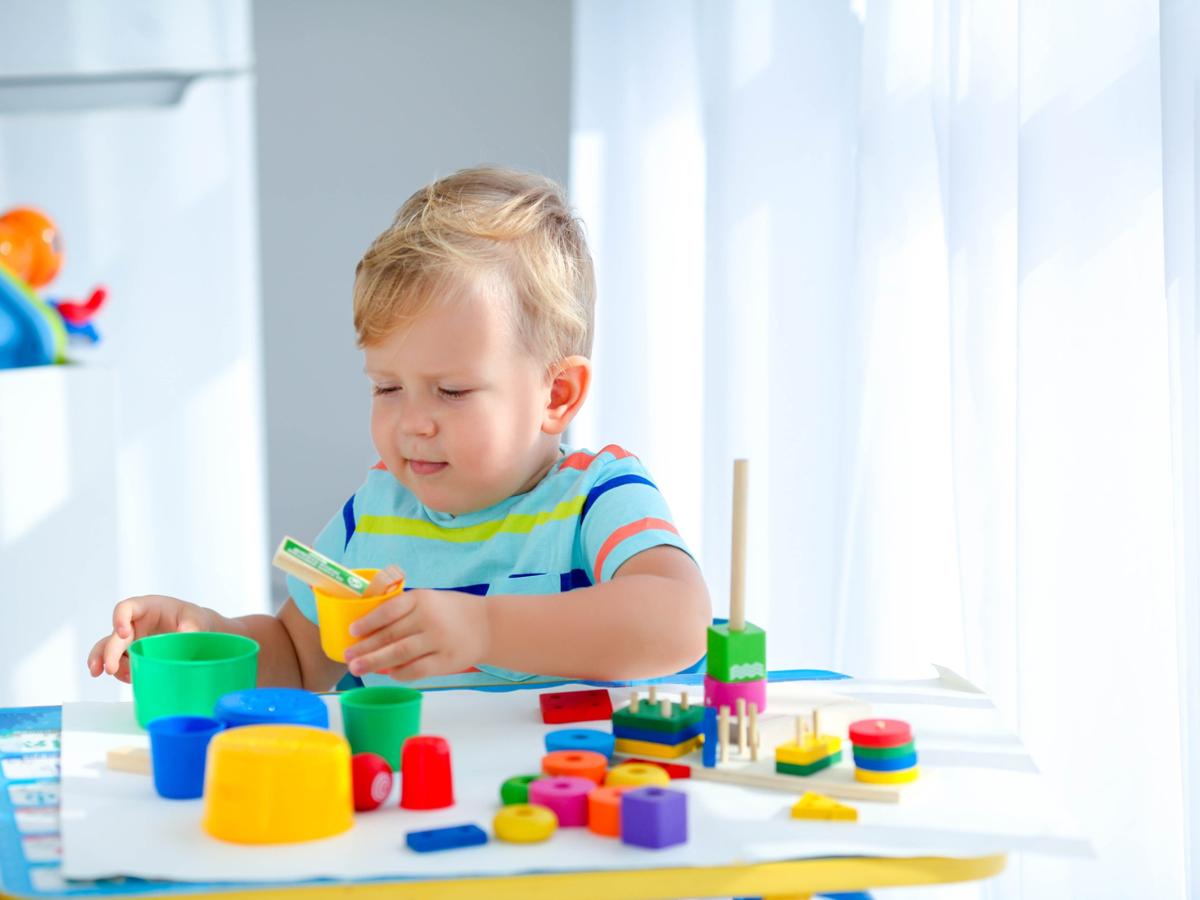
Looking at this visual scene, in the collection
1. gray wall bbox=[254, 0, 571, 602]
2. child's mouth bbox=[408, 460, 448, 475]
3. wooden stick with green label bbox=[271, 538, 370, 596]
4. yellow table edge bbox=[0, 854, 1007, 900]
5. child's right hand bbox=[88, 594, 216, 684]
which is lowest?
yellow table edge bbox=[0, 854, 1007, 900]

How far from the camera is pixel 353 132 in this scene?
3.73 meters

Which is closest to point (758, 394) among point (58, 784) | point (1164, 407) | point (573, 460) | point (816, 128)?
point (816, 128)

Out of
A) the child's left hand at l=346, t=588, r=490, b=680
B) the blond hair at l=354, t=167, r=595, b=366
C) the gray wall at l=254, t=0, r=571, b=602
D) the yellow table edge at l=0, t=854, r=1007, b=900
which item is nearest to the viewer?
the yellow table edge at l=0, t=854, r=1007, b=900

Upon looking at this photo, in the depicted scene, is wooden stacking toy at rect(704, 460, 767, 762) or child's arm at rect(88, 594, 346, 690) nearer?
wooden stacking toy at rect(704, 460, 767, 762)

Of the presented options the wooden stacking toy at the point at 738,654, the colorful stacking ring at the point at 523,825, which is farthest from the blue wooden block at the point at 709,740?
the colorful stacking ring at the point at 523,825

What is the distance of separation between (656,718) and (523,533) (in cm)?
37

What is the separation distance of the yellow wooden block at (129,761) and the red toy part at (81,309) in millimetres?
1876

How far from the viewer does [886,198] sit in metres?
1.74

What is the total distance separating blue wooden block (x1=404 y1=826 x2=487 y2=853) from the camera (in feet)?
1.94

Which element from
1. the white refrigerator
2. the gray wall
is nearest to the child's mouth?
the white refrigerator

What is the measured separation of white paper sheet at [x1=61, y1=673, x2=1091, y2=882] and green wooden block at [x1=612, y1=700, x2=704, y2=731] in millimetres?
38

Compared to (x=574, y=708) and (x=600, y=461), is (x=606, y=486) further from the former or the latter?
(x=574, y=708)

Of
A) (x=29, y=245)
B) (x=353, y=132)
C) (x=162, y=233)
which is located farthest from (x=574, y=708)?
(x=353, y=132)

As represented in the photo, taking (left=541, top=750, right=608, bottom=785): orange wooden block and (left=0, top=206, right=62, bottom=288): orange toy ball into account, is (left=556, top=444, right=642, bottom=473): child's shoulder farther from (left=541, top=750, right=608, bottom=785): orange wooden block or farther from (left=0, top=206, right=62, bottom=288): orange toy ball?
(left=0, top=206, right=62, bottom=288): orange toy ball
